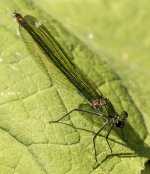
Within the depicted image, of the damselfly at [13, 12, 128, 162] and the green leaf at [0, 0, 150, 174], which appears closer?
the green leaf at [0, 0, 150, 174]

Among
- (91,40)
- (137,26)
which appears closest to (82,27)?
(91,40)

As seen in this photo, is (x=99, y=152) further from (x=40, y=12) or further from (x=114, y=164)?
(x=40, y=12)

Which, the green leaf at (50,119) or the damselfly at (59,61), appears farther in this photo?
the damselfly at (59,61)

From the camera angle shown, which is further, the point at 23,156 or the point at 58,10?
the point at 58,10

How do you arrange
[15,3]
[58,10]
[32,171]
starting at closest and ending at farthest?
[32,171] < [15,3] < [58,10]
